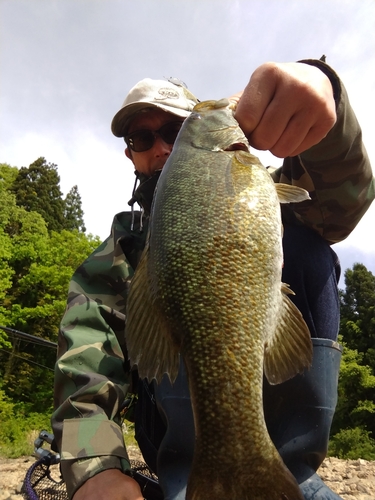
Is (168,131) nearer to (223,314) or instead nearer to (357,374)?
(223,314)

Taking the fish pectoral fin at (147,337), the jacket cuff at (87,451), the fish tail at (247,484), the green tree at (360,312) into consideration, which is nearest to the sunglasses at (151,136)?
the fish pectoral fin at (147,337)

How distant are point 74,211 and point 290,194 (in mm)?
39707

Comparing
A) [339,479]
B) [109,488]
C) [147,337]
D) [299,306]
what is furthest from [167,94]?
[339,479]

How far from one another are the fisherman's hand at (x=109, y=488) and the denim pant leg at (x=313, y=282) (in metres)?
1.12

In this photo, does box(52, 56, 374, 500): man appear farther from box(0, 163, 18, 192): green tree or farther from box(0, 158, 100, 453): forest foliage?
box(0, 163, 18, 192): green tree

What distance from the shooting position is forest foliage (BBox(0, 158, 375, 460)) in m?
19.8

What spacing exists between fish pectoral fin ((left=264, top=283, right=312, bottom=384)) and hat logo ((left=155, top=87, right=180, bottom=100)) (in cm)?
247

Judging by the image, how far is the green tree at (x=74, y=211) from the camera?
38.1 meters

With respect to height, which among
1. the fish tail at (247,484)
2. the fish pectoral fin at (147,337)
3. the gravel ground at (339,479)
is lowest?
the gravel ground at (339,479)

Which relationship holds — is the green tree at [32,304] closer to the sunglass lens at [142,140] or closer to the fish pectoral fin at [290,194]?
the sunglass lens at [142,140]

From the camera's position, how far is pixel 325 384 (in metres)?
1.83

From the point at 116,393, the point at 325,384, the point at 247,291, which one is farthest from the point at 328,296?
the point at 116,393

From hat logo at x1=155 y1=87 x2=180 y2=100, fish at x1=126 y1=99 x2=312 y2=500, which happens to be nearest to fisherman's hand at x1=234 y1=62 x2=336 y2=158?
fish at x1=126 y1=99 x2=312 y2=500

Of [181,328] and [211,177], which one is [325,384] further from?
[211,177]
